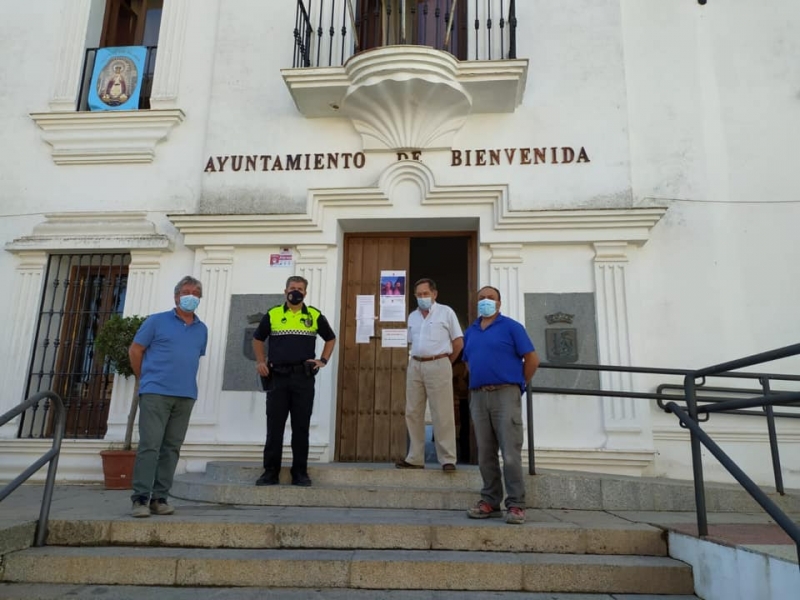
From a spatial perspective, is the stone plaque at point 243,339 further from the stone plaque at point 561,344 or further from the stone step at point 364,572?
the stone step at point 364,572

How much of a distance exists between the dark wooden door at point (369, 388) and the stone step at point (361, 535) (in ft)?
9.78

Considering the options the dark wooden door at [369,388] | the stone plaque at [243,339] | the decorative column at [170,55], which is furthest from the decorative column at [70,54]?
the dark wooden door at [369,388]

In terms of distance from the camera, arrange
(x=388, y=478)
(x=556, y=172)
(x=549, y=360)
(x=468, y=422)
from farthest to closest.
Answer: (x=468, y=422)
(x=556, y=172)
(x=549, y=360)
(x=388, y=478)

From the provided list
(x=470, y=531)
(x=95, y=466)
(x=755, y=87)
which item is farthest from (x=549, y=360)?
(x=95, y=466)

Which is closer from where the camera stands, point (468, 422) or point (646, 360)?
point (646, 360)

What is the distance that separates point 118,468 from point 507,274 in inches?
181

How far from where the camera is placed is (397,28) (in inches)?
323

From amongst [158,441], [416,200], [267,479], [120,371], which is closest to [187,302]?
[158,441]

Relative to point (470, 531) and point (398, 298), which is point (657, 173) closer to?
point (398, 298)

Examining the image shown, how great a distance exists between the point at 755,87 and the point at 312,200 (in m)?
5.38

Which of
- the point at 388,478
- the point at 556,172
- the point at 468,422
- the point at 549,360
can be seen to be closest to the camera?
the point at 388,478

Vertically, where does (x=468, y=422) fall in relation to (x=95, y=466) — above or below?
above

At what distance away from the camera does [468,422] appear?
7723 mm

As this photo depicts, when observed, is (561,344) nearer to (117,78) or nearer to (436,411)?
(436,411)
